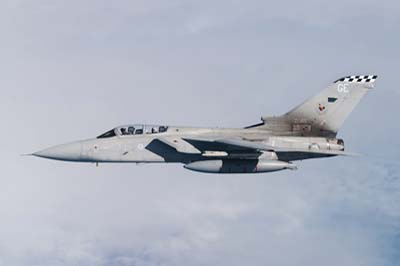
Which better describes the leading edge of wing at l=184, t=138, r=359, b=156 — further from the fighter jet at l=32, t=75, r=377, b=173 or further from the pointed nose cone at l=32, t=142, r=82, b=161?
the pointed nose cone at l=32, t=142, r=82, b=161

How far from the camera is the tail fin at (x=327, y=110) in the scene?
35281 mm

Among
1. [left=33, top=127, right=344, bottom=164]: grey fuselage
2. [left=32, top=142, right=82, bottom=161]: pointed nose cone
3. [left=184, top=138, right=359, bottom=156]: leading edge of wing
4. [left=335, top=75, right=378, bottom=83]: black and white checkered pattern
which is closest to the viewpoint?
[left=184, top=138, right=359, bottom=156]: leading edge of wing

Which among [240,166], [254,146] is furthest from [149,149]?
[254,146]

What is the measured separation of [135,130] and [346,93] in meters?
13.3

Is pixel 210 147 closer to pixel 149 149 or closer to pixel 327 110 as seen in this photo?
pixel 149 149

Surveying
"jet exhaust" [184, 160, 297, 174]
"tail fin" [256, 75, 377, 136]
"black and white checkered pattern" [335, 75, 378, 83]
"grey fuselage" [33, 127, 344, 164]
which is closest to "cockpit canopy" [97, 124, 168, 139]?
"grey fuselage" [33, 127, 344, 164]

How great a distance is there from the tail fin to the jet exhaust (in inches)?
112

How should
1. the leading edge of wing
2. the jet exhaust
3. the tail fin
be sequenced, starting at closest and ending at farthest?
the leading edge of wing
the jet exhaust
the tail fin

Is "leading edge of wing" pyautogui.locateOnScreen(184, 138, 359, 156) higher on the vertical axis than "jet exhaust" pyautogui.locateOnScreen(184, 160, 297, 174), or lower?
higher

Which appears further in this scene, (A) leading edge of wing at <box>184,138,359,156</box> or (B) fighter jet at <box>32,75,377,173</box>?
(B) fighter jet at <box>32,75,377,173</box>

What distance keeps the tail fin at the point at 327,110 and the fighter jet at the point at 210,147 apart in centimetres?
13

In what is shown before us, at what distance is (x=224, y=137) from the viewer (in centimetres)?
3372

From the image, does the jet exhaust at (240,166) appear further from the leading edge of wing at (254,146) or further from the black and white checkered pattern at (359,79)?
the black and white checkered pattern at (359,79)

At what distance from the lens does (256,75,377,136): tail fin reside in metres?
35.3
